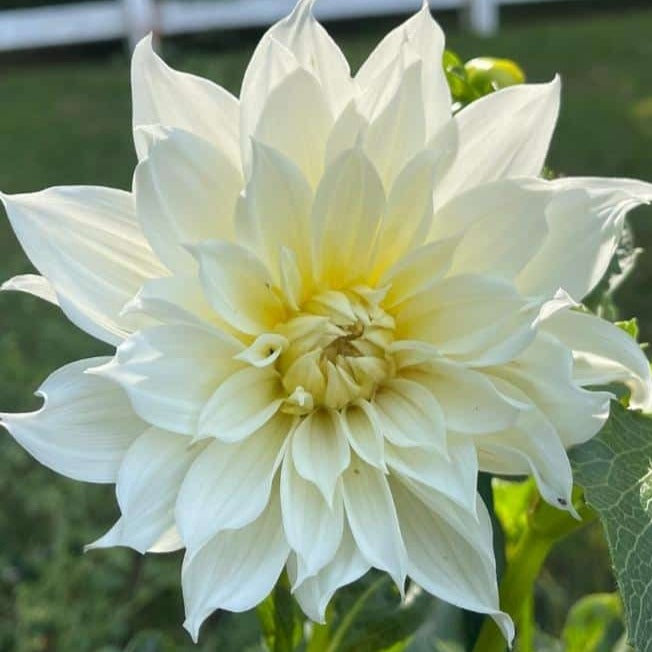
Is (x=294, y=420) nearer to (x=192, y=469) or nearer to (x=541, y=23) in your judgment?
(x=192, y=469)

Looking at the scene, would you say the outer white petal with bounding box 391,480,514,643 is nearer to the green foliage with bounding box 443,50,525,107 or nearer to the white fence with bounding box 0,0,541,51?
the green foliage with bounding box 443,50,525,107

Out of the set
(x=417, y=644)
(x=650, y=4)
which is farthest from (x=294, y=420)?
(x=650, y=4)

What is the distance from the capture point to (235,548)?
476 mm

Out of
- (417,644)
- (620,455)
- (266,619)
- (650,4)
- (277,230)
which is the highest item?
(277,230)

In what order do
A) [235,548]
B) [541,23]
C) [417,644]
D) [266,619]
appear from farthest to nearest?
1. [541,23]
2. [417,644]
3. [266,619]
4. [235,548]

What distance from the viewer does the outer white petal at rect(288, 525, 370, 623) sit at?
18.1 inches

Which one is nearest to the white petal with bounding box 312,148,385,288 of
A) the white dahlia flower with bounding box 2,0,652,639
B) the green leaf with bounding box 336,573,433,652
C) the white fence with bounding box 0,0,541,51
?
the white dahlia flower with bounding box 2,0,652,639

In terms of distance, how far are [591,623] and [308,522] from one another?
0.55m

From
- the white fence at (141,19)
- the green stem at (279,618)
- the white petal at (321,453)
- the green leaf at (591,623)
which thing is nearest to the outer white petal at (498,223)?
the white petal at (321,453)

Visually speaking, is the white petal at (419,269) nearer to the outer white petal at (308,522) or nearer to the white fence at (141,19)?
the outer white petal at (308,522)

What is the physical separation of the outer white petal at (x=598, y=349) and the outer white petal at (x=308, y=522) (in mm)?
123

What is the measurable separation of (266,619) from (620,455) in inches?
9.9

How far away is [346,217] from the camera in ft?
1.68

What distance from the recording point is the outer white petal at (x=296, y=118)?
0.47m
